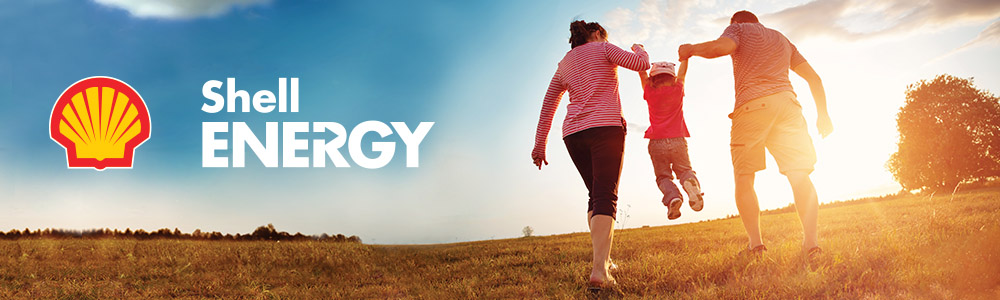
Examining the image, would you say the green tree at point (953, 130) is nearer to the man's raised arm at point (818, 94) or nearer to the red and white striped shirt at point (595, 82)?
the man's raised arm at point (818, 94)

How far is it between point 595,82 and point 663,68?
1.28 m

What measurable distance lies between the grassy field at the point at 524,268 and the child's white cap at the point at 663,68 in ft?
6.76

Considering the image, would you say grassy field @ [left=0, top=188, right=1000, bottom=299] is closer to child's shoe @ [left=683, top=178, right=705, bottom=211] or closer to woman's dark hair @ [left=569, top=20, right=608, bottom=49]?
child's shoe @ [left=683, top=178, right=705, bottom=211]

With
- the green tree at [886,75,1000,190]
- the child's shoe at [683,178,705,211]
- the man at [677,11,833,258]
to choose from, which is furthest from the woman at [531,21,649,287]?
the green tree at [886,75,1000,190]

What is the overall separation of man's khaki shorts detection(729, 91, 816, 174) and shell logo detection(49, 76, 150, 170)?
14.7 metres

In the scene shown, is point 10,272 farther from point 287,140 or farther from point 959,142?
point 959,142

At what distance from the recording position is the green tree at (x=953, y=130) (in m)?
26.7

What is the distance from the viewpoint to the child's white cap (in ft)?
20.8

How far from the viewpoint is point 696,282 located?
5.33 meters

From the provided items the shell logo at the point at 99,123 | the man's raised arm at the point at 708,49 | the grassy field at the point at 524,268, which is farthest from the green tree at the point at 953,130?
the shell logo at the point at 99,123

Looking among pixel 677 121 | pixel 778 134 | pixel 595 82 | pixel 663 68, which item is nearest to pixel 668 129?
pixel 677 121

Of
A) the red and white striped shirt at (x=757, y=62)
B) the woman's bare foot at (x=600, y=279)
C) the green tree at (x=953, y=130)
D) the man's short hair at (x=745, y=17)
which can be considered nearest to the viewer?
the woman's bare foot at (x=600, y=279)

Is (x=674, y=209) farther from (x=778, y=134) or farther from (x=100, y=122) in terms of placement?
(x=100, y=122)

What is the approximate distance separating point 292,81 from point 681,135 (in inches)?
381
